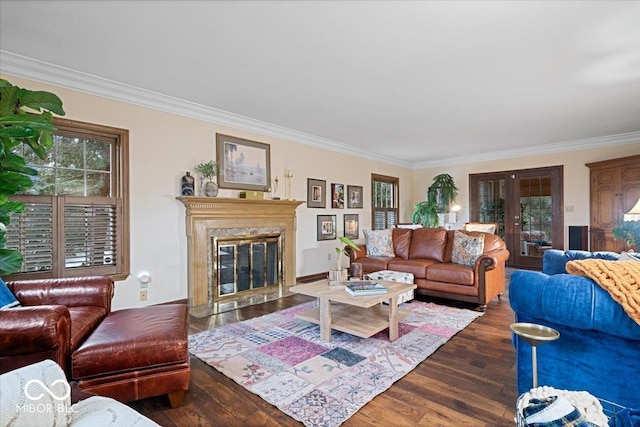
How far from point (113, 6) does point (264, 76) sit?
133cm

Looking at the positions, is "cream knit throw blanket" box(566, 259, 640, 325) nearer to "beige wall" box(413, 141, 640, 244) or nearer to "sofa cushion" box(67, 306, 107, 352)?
"sofa cushion" box(67, 306, 107, 352)

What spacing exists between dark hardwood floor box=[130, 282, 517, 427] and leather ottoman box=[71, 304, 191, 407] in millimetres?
172

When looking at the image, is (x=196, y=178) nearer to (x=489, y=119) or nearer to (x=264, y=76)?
(x=264, y=76)

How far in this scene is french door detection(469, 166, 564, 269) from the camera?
6254 millimetres

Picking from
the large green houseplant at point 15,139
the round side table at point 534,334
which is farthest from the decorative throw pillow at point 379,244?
the large green houseplant at point 15,139

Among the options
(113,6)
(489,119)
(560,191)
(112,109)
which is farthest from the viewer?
(560,191)

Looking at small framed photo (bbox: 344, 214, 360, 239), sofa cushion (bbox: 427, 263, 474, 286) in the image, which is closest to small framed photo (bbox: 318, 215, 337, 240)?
small framed photo (bbox: 344, 214, 360, 239)

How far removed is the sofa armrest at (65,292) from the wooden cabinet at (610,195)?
709 centimetres

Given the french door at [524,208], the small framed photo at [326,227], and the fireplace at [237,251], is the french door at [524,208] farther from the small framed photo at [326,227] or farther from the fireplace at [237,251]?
the fireplace at [237,251]

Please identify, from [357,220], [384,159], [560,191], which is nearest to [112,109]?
[357,220]

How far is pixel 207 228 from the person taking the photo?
390 cm

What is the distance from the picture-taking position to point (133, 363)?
1749 mm

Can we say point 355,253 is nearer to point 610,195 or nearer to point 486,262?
point 486,262

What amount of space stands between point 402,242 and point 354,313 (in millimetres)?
2176
